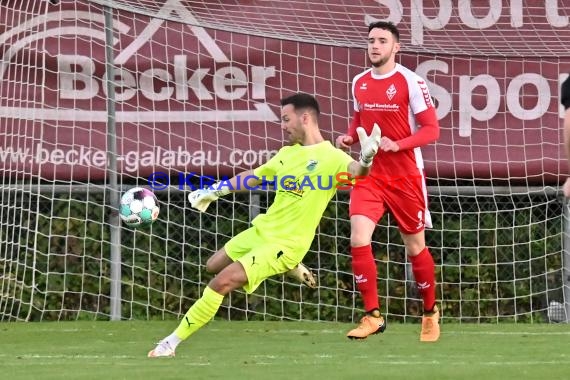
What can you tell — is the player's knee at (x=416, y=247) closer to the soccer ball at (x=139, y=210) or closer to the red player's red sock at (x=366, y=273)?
the red player's red sock at (x=366, y=273)

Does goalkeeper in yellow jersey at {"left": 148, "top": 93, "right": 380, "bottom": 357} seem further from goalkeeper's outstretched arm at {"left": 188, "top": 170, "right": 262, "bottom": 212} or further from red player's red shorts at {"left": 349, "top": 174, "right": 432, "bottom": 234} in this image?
red player's red shorts at {"left": 349, "top": 174, "right": 432, "bottom": 234}

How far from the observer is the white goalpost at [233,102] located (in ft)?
36.2

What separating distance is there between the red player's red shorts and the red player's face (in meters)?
0.77

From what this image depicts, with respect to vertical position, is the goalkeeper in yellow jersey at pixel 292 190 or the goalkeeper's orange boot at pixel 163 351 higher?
the goalkeeper in yellow jersey at pixel 292 190

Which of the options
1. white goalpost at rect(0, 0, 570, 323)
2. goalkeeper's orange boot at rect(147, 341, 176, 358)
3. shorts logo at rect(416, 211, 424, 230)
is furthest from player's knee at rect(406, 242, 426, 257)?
white goalpost at rect(0, 0, 570, 323)

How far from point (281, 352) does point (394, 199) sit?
1.31 m

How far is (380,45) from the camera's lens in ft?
29.1

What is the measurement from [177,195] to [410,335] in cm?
282

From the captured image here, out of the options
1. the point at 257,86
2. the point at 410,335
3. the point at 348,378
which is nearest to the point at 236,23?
the point at 257,86

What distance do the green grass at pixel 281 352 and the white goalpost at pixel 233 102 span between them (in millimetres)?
1024

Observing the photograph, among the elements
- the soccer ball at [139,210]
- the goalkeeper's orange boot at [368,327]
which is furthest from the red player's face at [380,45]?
the soccer ball at [139,210]

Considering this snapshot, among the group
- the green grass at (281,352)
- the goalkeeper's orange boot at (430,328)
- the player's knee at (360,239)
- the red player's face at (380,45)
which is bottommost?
the green grass at (281,352)

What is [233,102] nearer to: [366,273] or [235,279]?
[366,273]

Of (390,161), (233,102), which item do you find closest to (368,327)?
(390,161)
